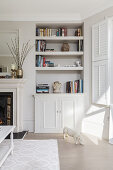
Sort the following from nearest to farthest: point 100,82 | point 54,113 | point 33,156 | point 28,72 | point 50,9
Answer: point 33,156, point 100,82, point 50,9, point 54,113, point 28,72

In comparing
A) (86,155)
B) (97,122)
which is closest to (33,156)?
(86,155)

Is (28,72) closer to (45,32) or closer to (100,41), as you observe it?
(45,32)

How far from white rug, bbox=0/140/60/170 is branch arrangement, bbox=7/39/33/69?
1.76 metres

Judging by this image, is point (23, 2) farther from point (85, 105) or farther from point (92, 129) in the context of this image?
point (92, 129)

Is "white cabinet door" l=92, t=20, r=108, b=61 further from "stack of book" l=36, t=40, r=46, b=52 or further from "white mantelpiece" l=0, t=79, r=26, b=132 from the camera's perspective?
"white mantelpiece" l=0, t=79, r=26, b=132

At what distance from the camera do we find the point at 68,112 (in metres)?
4.14

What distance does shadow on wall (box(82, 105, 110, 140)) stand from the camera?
370 centimetres

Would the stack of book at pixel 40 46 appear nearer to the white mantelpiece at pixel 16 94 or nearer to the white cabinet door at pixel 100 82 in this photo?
the white mantelpiece at pixel 16 94

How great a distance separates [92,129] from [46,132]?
3.34 feet

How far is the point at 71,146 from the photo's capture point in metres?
3.26

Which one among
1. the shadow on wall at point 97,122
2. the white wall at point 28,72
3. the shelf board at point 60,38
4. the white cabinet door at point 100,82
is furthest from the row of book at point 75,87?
the shelf board at point 60,38

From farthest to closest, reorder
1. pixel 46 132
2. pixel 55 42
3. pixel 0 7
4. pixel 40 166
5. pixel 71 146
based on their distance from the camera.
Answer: pixel 55 42, pixel 46 132, pixel 0 7, pixel 71 146, pixel 40 166

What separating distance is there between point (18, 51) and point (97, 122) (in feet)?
7.73

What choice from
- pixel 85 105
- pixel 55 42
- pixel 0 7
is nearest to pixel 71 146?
pixel 85 105
